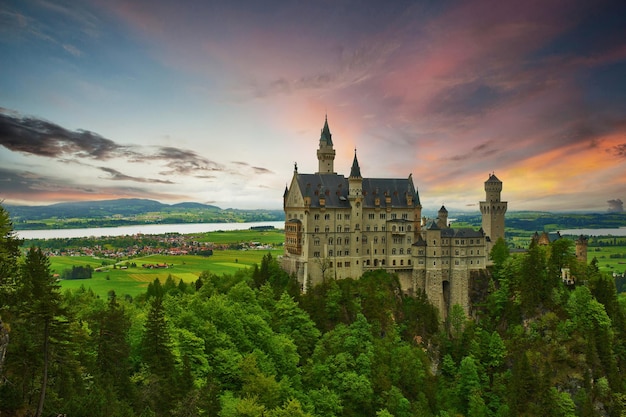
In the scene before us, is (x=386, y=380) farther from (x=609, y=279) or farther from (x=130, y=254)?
(x=130, y=254)

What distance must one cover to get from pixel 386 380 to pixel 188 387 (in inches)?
1360

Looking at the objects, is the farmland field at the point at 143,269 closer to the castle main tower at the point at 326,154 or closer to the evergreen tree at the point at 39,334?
the castle main tower at the point at 326,154

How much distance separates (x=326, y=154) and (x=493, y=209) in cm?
3902

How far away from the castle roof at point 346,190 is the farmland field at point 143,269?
50250mm

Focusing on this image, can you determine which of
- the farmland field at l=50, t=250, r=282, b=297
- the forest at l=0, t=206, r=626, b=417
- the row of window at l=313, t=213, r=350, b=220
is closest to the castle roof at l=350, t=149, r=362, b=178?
the row of window at l=313, t=213, r=350, b=220

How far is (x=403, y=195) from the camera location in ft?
333

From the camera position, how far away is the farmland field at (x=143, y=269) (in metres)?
122

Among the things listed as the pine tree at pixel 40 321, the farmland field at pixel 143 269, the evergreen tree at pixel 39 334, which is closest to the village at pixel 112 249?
the farmland field at pixel 143 269

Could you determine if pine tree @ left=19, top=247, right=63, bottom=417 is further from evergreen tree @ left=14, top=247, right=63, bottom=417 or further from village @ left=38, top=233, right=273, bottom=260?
village @ left=38, top=233, right=273, bottom=260

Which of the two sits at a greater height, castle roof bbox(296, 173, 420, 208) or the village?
castle roof bbox(296, 173, 420, 208)

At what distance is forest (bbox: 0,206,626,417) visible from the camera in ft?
133

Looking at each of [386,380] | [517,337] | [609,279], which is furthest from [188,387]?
[609,279]

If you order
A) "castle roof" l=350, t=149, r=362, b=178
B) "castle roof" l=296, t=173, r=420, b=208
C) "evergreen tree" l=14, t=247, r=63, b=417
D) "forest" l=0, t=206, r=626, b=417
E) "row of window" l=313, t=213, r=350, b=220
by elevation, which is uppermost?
"castle roof" l=350, t=149, r=362, b=178

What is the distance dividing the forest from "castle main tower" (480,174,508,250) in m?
7.94
